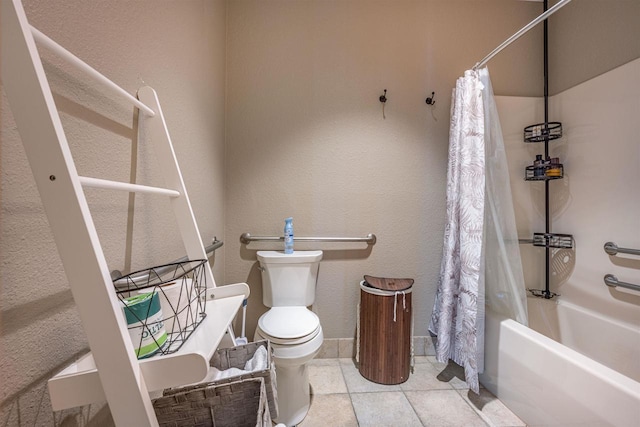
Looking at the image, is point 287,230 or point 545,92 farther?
point 545,92

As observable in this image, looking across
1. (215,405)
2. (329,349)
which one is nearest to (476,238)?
(329,349)

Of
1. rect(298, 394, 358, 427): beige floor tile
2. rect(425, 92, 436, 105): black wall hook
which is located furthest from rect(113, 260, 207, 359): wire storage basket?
rect(425, 92, 436, 105): black wall hook

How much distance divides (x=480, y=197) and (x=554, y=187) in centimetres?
82

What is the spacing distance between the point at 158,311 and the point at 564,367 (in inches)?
60.3

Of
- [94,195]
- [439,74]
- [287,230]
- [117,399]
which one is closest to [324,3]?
[439,74]

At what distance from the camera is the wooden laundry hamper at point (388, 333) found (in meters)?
1.62

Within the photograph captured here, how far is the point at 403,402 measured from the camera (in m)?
1.48

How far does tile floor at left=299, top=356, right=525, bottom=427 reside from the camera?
1.36 meters

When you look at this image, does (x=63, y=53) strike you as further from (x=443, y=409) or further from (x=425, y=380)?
(x=425, y=380)

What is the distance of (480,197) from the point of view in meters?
1.55

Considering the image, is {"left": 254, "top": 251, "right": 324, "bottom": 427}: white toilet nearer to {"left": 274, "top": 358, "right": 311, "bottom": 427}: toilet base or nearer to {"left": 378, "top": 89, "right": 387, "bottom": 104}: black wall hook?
{"left": 274, "top": 358, "right": 311, "bottom": 427}: toilet base

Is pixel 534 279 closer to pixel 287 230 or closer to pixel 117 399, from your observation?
pixel 287 230

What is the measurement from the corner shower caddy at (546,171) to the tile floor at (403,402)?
89 cm

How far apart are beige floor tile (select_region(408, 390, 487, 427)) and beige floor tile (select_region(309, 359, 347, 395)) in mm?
400
